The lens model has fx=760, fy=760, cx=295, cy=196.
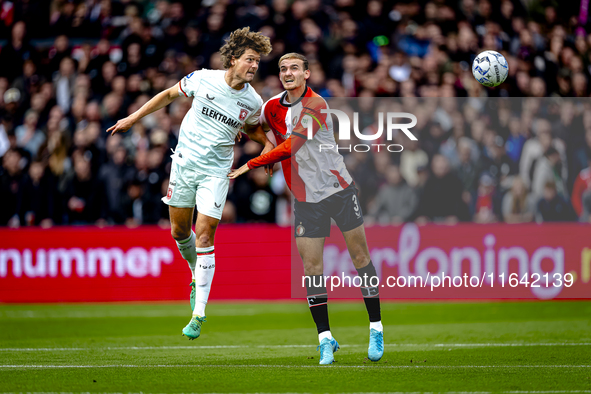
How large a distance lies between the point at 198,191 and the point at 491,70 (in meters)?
3.45

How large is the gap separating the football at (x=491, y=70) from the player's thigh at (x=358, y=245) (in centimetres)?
254

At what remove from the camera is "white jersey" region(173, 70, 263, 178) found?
25.0ft

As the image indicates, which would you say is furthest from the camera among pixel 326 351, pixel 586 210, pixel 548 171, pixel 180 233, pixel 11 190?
pixel 11 190

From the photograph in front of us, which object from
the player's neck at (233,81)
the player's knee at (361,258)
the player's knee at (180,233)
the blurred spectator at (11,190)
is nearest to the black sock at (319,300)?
the player's knee at (361,258)

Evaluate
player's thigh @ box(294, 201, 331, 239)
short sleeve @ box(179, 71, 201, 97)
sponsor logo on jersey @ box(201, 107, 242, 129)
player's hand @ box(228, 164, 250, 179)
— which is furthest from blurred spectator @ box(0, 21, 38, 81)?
player's thigh @ box(294, 201, 331, 239)

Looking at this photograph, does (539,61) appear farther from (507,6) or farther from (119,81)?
(119,81)

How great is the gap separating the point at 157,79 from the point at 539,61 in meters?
7.45

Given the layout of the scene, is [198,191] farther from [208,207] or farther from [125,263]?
[125,263]

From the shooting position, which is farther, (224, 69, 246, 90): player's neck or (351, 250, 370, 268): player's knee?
(224, 69, 246, 90): player's neck

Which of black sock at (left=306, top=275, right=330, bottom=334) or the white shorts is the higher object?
the white shorts

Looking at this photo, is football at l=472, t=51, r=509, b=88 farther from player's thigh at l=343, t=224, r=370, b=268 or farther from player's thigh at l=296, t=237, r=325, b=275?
player's thigh at l=296, t=237, r=325, b=275

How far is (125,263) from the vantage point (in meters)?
13.0

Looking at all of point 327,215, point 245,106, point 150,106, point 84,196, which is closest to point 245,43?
point 245,106

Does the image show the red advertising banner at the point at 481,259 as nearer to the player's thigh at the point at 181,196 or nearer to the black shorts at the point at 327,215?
the player's thigh at the point at 181,196
